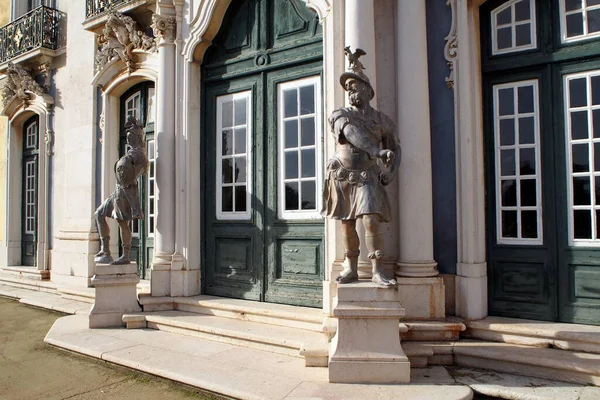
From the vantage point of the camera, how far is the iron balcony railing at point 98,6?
780 centimetres

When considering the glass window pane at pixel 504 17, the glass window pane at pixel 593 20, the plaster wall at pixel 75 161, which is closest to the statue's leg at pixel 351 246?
the glass window pane at pixel 504 17

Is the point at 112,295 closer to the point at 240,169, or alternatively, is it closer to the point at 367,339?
the point at 240,169

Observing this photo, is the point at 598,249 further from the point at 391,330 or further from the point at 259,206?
the point at 259,206

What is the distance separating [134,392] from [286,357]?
55.0 inches

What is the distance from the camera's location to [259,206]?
20.0 ft

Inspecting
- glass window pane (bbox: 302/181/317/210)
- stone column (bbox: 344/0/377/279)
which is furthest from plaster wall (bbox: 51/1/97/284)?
stone column (bbox: 344/0/377/279)

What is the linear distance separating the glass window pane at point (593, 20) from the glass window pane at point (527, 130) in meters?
1.01

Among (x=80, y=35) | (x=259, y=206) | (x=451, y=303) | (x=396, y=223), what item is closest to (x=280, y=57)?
(x=259, y=206)

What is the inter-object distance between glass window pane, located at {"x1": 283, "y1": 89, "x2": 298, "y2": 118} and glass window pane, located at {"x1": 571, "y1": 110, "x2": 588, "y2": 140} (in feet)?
10.0

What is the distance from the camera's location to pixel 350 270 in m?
4.06

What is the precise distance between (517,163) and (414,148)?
1144 mm

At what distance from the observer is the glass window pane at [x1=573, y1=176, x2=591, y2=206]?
458 cm

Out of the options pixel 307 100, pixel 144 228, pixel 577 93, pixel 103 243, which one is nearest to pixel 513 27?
pixel 577 93

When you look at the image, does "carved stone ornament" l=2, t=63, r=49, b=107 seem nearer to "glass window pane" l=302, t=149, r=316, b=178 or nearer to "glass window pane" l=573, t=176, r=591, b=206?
"glass window pane" l=302, t=149, r=316, b=178
